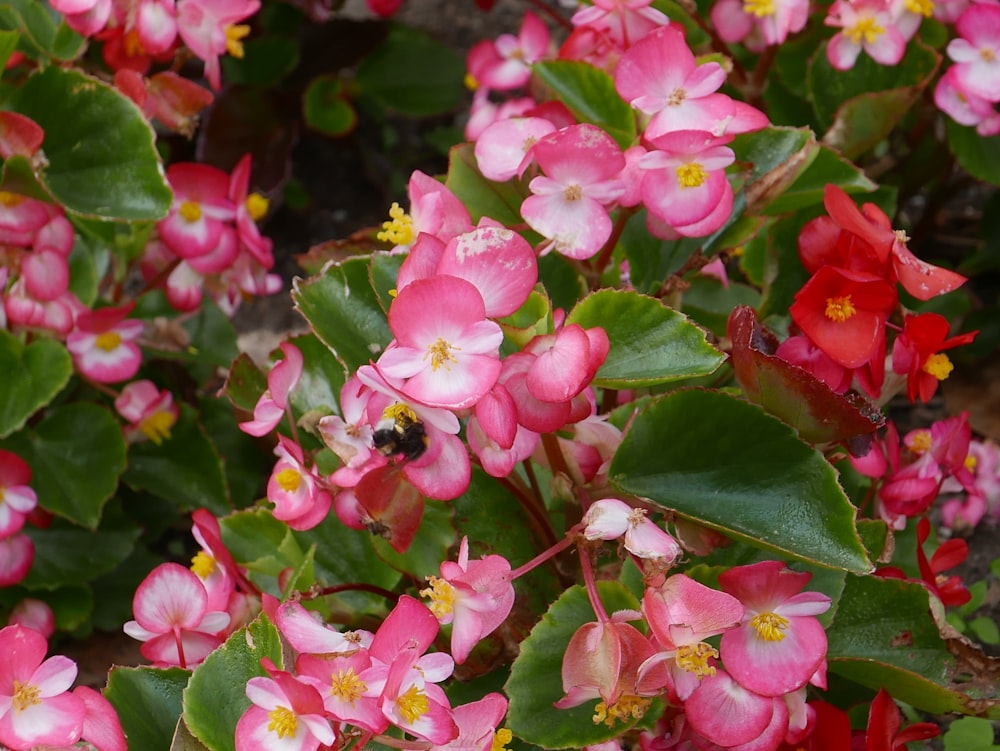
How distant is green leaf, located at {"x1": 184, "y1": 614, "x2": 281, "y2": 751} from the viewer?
2.23ft

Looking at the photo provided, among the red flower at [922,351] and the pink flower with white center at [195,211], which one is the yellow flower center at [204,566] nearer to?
the pink flower with white center at [195,211]

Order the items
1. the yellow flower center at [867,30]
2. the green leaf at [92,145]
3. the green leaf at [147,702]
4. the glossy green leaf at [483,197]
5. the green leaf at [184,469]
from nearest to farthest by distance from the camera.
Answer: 1. the green leaf at [147,702]
2. the glossy green leaf at [483,197]
3. the green leaf at [92,145]
4. the yellow flower center at [867,30]
5. the green leaf at [184,469]

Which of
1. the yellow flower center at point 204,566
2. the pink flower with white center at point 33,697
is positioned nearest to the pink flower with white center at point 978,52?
the yellow flower center at point 204,566

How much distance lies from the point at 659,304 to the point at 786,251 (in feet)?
1.31

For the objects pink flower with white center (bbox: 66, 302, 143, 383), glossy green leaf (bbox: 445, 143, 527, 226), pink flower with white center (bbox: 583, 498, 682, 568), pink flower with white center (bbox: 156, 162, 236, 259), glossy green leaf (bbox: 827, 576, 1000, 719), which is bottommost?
pink flower with white center (bbox: 66, 302, 143, 383)

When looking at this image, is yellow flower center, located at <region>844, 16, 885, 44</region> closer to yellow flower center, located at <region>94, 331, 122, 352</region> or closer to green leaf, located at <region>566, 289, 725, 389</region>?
green leaf, located at <region>566, 289, 725, 389</region>

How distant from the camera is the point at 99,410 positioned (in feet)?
3.95

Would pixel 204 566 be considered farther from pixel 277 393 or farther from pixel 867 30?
pixel 867 30

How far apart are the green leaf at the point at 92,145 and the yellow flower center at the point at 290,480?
0.35 meters

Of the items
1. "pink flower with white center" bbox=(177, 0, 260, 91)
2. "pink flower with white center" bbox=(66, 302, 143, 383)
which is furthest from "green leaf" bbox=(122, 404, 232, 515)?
"pink flower with white center" bbox=(177, 0, 260, 91)

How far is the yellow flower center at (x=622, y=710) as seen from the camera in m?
0.68

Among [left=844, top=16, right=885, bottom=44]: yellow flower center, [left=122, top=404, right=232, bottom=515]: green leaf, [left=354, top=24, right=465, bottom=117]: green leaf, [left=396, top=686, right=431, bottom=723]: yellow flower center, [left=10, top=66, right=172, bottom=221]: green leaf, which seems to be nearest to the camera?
[left=396, top=686, right=431, bottom=723]: yellow flower center

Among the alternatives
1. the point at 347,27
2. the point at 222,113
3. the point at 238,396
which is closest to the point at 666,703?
the point at 238,396

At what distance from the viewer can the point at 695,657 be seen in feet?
2.17
